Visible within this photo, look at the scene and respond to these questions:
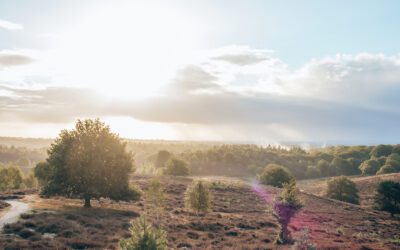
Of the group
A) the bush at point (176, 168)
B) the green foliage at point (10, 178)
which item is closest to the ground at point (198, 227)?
the bush at point (176, 168)

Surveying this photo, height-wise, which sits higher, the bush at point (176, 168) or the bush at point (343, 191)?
the bush at point (176, 168)

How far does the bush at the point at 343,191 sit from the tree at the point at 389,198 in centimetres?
2105

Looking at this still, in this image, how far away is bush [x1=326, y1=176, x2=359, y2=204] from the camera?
369 ft

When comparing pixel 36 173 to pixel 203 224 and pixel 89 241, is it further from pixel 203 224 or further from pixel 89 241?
pixel 89 241

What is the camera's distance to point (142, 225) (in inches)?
904

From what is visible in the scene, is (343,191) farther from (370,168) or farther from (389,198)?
(370,168)

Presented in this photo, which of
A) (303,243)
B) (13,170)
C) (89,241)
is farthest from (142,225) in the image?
(13,170)

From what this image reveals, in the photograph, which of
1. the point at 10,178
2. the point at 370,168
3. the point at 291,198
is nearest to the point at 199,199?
the point at 291,198

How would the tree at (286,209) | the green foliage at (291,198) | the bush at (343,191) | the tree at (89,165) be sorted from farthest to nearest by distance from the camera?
the bush at (343,191)
the tree at (89,165)
the green foliage at (291,198)
the tree at (286,209)

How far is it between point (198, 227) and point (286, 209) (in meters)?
13.3

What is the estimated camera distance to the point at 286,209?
46.8m

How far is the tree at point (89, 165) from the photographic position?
5341 centimetres

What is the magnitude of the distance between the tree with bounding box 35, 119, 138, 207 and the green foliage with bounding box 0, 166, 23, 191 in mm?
71317

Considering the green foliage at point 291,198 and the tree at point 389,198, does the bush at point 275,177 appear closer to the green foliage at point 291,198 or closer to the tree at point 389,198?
the tree at point 389,198
